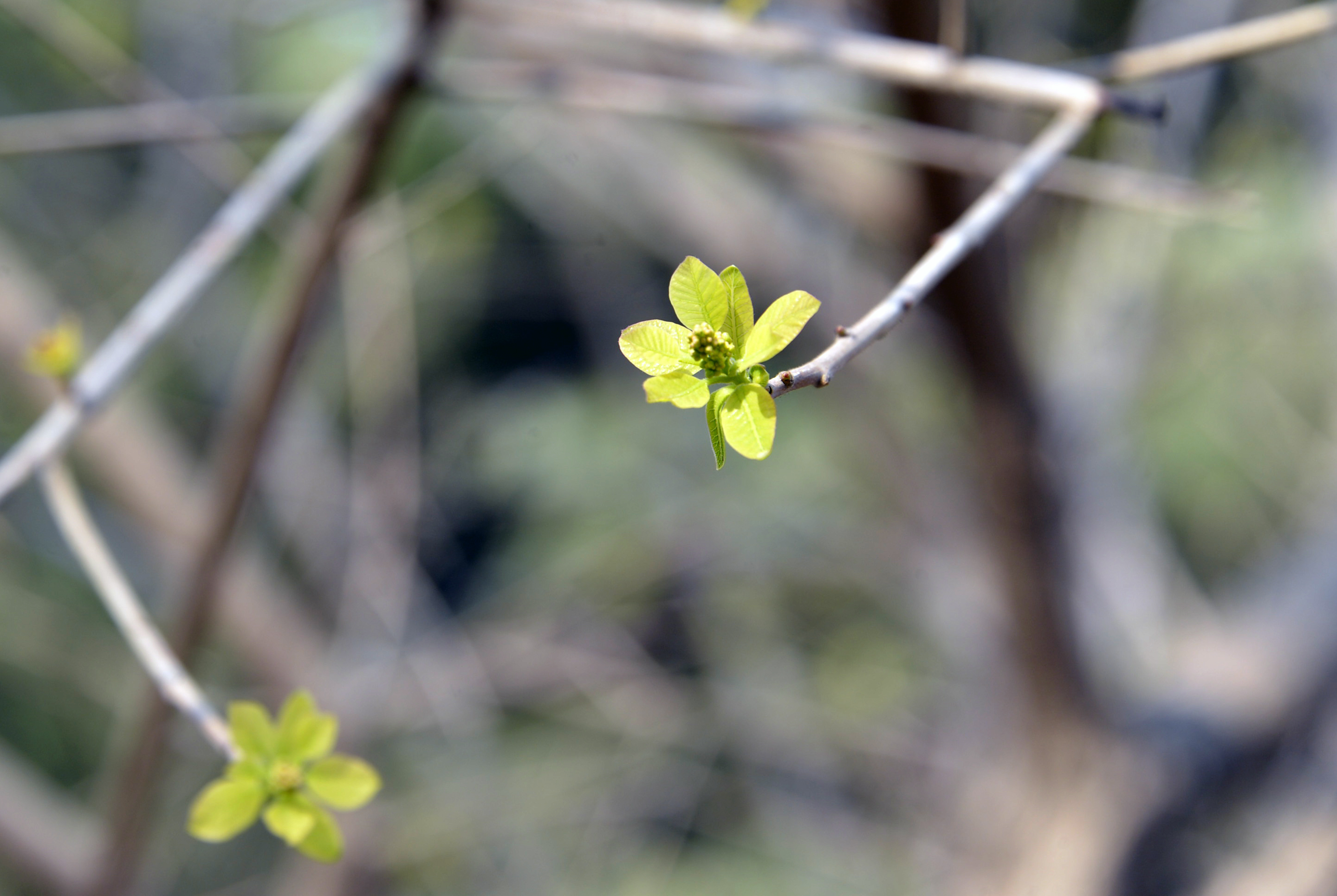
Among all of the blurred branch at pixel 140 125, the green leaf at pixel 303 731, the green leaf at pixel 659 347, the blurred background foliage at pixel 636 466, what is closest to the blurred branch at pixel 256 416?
the blurred branch at pixel 140 125

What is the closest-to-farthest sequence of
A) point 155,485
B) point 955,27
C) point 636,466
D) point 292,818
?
point 292,818, point 955,27, point 155,485, point 636,466

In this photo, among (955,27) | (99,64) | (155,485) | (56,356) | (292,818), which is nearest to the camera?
(292,818)

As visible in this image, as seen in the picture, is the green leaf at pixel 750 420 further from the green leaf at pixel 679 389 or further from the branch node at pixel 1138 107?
the branch node at pixel 1138 107

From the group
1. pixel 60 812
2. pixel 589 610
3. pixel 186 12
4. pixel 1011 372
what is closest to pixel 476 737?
pixel 589 610

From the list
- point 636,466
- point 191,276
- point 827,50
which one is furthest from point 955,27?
point 636,466

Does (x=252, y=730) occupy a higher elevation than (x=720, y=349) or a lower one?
lower

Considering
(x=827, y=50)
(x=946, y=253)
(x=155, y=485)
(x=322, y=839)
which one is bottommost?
(x=322, y=839)

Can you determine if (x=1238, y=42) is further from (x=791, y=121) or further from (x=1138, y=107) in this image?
(x=791, y=121)

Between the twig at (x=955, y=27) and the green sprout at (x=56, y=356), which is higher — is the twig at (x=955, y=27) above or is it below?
above
